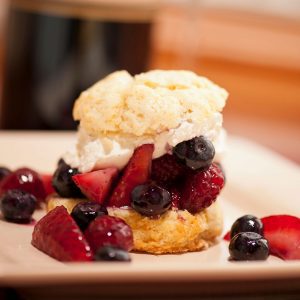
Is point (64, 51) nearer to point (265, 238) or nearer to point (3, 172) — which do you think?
point (3, 172)

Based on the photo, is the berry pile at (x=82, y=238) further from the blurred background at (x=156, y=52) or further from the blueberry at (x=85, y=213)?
the blurred background at (x=156, y=52)

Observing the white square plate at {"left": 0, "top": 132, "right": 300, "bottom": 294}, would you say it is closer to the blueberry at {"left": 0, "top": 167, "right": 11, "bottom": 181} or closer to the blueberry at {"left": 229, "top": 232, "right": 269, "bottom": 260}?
the blueberry at {"left": 229, "top": 232, "right": 269, "bottom": 260}

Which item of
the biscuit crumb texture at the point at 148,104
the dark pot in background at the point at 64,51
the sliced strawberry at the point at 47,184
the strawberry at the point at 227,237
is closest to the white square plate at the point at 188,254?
the strawberry at the point at 227,237

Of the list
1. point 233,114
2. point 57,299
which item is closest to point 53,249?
point 57,299

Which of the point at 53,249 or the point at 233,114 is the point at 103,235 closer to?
the point at 53,249

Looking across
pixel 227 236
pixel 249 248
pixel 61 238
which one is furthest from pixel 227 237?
pixel 61 238
